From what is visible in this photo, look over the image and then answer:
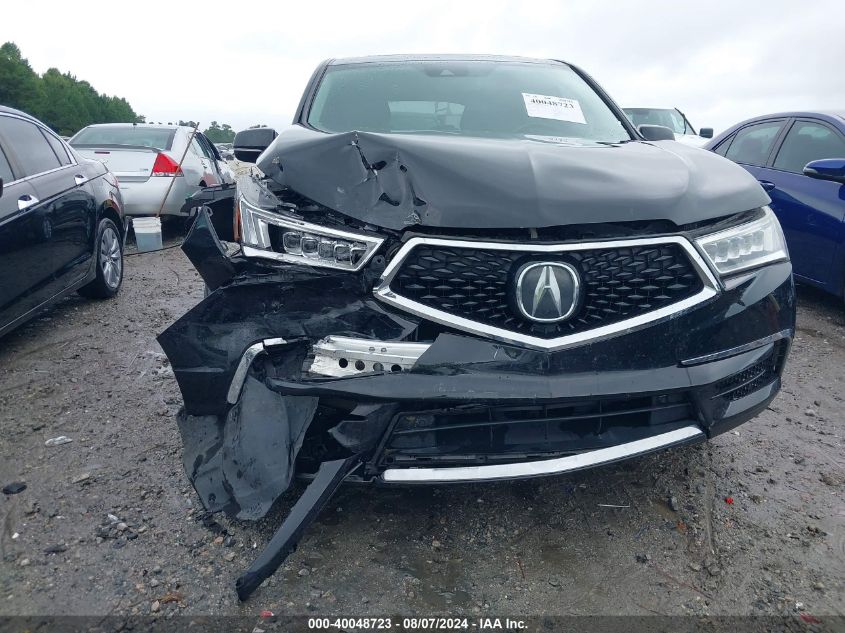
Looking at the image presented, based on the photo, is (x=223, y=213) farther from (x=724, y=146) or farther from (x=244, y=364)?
(x=724, y=146)

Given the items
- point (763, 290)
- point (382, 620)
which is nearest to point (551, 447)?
point (382, 620)

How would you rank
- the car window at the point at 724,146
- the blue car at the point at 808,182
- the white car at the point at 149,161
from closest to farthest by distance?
the blue car at the point at 808,182, the car window at the point at 724,146, the white car at the point at 149,161

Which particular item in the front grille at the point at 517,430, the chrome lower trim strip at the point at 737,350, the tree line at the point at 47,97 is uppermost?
the chrome lower trim strip at the point at 737,350

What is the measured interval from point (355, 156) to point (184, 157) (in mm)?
6969

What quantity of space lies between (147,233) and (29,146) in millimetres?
2975

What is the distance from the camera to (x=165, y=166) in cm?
802

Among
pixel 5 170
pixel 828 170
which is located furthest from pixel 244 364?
pixel 828 170

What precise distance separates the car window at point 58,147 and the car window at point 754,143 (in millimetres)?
5584

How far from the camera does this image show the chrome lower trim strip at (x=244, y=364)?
2.06 meters

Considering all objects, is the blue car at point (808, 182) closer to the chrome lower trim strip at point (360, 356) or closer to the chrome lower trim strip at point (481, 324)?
the chrome lower trim strip at point (481, 324)

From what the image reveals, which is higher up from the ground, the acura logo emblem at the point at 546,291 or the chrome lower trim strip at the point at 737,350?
the acura logo emblem at the point at 546,291

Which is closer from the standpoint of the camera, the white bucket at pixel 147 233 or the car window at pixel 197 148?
the white bucket at pixel 147 233

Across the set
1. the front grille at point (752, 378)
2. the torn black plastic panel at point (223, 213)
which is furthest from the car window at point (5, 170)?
the front grille at point (752, 378)

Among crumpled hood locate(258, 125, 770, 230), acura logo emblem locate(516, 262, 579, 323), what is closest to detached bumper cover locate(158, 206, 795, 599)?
acura logo emblem locate(516, 262, 579, 323)
